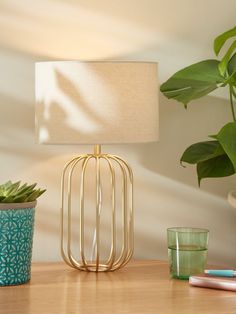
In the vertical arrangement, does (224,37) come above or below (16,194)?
above

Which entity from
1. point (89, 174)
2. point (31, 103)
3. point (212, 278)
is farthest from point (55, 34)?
point (212, 278)

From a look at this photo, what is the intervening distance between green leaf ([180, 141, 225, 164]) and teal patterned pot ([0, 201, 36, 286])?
17.2 inches

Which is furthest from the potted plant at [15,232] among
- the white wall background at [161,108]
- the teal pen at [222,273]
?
the teal pen at [222,273]

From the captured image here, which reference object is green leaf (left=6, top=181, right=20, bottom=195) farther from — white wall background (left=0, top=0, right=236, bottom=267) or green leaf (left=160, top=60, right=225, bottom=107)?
green leaf (left=160, top=60, right=225, bottom=107)

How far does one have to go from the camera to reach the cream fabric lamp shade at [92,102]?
5.76 feet

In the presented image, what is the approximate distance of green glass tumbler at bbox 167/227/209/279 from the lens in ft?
5.89

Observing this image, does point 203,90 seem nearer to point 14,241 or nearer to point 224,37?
point 224,37

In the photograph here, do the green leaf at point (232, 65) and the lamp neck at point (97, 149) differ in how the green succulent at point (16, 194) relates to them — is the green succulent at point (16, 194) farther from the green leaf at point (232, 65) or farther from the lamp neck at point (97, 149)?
the green leaf at point (232, 65)

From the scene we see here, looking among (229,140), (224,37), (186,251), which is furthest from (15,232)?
(224,37)

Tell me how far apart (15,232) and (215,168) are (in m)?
0.55

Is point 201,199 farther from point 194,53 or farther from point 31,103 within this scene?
point 31,103

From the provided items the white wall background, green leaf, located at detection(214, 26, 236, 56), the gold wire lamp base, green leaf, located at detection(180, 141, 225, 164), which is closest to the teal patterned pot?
the gold wire lamp base

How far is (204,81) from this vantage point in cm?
194

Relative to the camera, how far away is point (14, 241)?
67.1 inches
